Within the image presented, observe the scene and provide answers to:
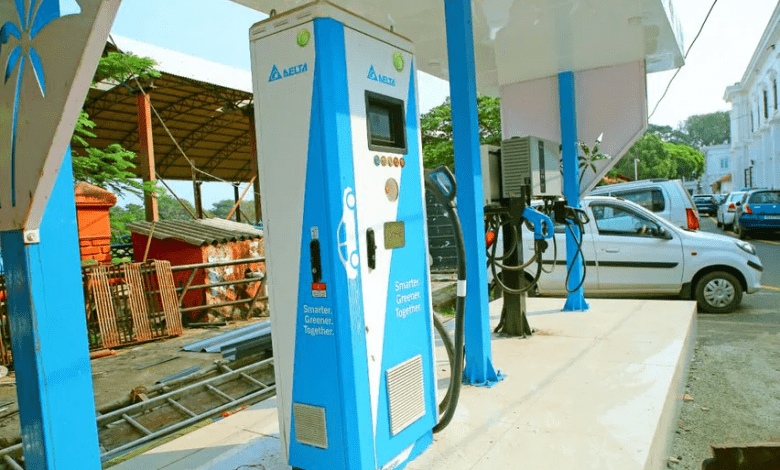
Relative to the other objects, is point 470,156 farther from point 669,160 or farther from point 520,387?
point 669,160

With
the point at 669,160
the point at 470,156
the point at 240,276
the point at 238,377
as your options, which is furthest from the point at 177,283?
the point at 669,160

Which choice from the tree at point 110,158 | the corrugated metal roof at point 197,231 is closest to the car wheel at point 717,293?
the corrugated metal roof at point 197,231

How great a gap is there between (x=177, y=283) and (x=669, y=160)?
51583mm

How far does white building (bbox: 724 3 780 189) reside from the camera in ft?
103

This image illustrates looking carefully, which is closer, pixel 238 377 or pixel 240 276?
pixel 238 377

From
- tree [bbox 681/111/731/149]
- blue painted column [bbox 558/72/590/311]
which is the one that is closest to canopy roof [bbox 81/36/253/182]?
blue painted column [bbox 558/72/590/311]

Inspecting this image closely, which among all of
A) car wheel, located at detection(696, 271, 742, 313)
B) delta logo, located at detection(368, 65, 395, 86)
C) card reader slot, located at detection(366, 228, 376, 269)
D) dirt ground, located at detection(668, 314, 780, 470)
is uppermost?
delta logo, located at detection(368, 65, 395, 86)

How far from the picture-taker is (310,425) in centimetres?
257

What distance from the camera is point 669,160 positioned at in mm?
51156

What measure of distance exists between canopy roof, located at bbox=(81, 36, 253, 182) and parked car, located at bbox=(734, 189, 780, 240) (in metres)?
15.3

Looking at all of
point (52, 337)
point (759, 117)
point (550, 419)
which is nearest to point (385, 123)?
point (52, 337)

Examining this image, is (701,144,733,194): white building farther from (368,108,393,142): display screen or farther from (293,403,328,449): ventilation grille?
(293,403,328,449): ventilation grille

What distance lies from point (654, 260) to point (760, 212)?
450 inches

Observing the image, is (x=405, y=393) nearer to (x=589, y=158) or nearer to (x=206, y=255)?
(x=589, y=158)
